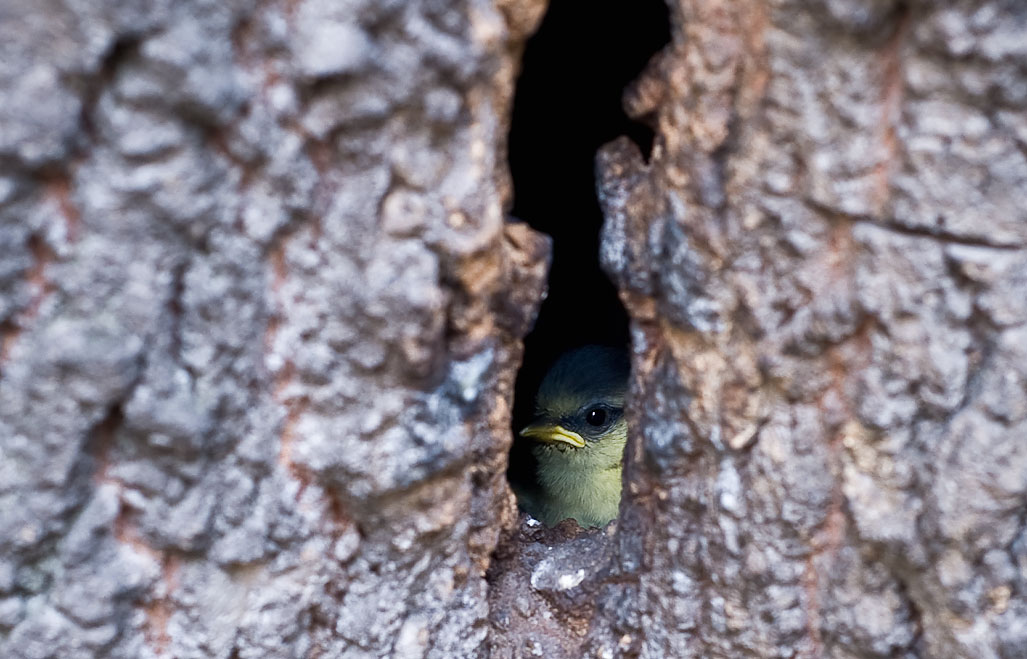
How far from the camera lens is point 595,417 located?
297 cm

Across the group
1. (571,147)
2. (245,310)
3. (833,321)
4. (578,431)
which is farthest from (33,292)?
(578,431)

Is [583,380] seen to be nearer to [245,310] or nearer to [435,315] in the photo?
[435,315]

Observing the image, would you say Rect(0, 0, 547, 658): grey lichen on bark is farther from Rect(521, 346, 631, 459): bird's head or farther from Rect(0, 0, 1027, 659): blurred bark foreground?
Rect(521, 346, 631, 459): bird's head

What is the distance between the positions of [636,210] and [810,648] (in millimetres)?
661

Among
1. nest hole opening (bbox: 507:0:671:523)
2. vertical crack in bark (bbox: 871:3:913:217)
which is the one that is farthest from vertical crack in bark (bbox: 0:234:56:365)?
nest hole opening (bbox: 507:0:671:523)

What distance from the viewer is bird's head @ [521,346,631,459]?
2.93 m

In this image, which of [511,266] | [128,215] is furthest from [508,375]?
[128,215]

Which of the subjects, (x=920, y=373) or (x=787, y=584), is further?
(x=787, y=584)

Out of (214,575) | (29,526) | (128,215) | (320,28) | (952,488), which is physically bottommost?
(214,575)

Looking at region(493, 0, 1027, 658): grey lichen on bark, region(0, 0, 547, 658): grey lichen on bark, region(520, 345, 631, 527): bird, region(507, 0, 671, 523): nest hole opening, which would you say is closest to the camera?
region(0, 0, 547, 658): grey lichen on bark

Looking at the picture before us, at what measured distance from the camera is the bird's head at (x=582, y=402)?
293 cm

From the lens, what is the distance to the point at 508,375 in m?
1.34

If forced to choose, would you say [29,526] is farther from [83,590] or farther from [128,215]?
[128,215]

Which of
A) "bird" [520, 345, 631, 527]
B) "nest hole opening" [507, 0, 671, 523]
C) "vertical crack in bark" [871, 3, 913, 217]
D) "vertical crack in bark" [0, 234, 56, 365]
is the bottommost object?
"bird" [520, 345, 631, 527]
